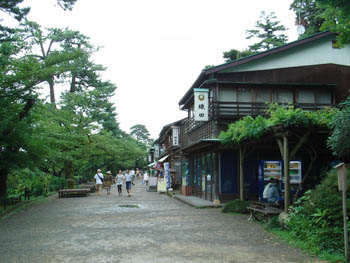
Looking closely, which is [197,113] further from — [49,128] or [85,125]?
[85,125]

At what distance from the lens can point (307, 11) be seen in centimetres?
4216

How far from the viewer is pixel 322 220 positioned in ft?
29.3

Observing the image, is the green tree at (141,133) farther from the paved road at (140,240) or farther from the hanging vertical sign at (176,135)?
the paved road at (140,240)

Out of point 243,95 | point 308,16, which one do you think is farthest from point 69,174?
point 308,16

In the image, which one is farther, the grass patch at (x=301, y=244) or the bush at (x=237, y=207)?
the bush at (x=237, y=207)

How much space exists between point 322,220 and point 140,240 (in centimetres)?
446

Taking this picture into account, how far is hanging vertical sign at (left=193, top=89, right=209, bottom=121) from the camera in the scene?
1962 cm

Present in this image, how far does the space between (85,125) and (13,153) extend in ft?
39.1

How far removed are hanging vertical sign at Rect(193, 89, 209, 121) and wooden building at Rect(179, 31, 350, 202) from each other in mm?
450

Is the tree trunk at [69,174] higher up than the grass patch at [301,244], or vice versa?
the tree trunk at [69,174]

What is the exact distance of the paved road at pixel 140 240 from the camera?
7914mm

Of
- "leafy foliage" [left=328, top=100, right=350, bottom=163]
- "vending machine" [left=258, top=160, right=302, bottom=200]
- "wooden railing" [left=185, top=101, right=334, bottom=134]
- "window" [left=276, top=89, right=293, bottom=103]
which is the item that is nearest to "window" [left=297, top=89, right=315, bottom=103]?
"window" [left=276, top=89, right=293, bottom=103]

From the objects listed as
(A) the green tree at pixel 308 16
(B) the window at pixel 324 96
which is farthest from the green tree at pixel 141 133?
(B) the window at pixel 324 96

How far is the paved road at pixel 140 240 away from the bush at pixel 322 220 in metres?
0.60
